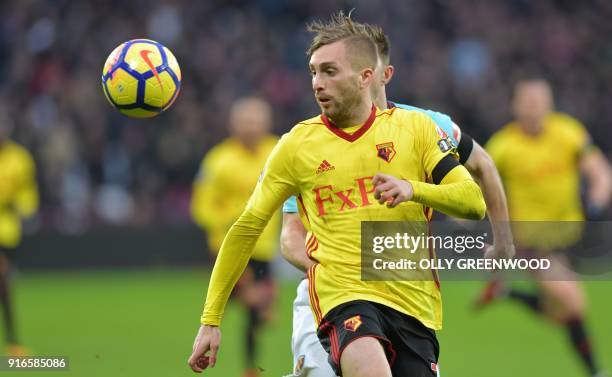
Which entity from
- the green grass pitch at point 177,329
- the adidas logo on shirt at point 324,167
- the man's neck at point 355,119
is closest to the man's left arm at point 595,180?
the green grass pitch at point 177,329

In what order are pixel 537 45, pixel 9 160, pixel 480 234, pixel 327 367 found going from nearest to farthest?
pixel 327 367, pixel 480 234, pixel 9 160, pixel 537 45

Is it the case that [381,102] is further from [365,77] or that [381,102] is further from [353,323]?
[353,323]

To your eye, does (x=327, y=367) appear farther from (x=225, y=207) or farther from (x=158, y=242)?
(x=158, y=242)

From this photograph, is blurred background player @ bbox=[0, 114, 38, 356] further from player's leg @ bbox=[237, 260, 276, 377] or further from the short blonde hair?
the short blonde hair

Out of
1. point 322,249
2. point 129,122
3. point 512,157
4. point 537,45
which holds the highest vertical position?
point 537,45

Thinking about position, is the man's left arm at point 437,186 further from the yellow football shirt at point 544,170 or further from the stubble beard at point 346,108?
the yellow football shirt at point 544,170

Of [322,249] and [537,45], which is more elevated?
[537,45]

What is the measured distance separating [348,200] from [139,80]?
174 centimetres

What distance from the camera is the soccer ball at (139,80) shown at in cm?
620

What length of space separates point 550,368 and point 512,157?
1.98m

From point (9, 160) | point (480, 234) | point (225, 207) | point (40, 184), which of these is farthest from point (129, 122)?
point (480, 234)

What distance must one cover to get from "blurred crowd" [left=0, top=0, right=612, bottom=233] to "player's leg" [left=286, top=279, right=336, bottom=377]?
12220 millimetres

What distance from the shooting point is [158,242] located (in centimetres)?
1761

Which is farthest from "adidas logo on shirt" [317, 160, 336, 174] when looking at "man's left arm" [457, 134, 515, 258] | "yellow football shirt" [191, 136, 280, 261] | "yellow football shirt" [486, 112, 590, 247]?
"yellow football shirt" [191, 136, 280, 261]
